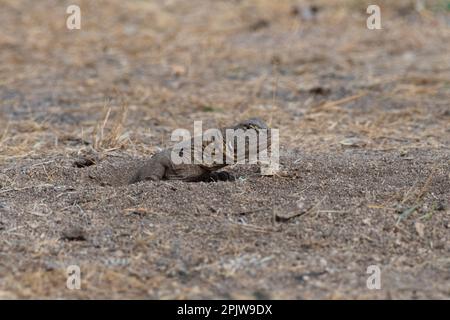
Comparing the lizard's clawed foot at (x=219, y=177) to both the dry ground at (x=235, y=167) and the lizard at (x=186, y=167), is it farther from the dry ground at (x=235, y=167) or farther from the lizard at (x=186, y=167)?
the dry ground at (x=235, y=167)

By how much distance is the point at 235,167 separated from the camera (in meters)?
5.10

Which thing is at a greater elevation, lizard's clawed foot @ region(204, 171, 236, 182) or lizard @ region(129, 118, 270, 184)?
lizard @ region(129, 118, 270, 184)

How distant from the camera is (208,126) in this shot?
6.33 m

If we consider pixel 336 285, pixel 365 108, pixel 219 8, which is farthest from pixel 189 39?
pixel 336 285

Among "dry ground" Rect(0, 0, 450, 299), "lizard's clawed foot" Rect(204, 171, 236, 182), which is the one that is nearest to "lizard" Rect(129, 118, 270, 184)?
"lizard's clawed foot" Rect(204, 171, 236, 182)

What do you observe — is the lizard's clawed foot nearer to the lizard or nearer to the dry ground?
the lizard

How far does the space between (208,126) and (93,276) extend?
9.01 feet

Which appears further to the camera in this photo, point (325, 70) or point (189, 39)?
point (189, 39)

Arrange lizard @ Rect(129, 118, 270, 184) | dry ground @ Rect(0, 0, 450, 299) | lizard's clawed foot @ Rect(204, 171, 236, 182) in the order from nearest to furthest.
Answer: dry ground @ Rect(0, 0, 450, 299), lizard @ Rect(129, 118, 270, 184), lizard's clawed foot @ Rect(204, 171, 236, 182)

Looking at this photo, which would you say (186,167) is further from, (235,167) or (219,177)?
(235,167)

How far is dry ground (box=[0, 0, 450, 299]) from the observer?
3799mm

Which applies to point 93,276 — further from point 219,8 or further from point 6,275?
point 219,8

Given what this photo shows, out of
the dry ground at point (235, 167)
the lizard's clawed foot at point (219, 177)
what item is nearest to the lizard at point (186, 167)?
the lizard's clawed foot at point (219, 177)
